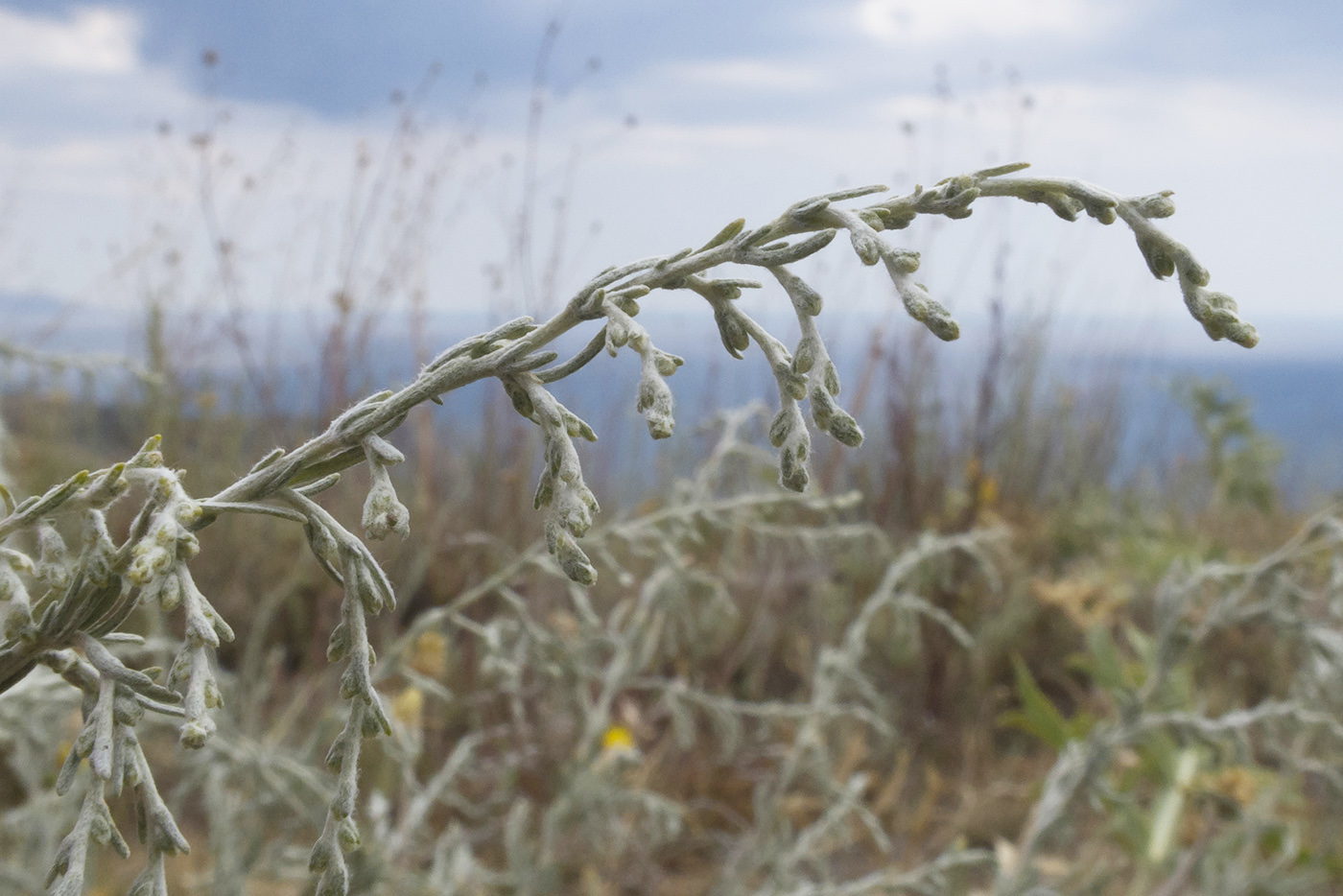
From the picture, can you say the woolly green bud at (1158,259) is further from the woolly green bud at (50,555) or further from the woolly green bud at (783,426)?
the woolly green bud at (50,555)

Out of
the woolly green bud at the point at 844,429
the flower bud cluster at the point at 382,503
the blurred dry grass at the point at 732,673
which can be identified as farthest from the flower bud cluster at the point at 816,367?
the blurred dry grass at the point at 732,673

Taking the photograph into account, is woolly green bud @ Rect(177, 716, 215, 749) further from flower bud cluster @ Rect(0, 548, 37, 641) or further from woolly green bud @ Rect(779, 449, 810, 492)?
woolly green bud @ Rect(779, 449, 810, 492)

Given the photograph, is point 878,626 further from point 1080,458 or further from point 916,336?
point 1080,458

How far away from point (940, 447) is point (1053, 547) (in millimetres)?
844

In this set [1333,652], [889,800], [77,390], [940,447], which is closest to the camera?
[1333,652]

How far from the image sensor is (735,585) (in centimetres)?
431

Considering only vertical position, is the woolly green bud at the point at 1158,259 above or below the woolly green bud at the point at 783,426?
above

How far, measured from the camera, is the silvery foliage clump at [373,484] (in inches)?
21.5

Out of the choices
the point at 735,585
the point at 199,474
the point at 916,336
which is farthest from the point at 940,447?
the point at 199,474

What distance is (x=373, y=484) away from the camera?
55cm

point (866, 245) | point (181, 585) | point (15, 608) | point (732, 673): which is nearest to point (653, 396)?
point (866, 245)

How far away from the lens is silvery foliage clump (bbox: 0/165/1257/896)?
546mm

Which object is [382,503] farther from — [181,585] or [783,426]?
[783,426]

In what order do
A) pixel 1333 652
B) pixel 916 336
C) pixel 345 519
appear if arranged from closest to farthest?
1. pixel 1333 652
2. pixel 345 519
3. pixel 916 336
